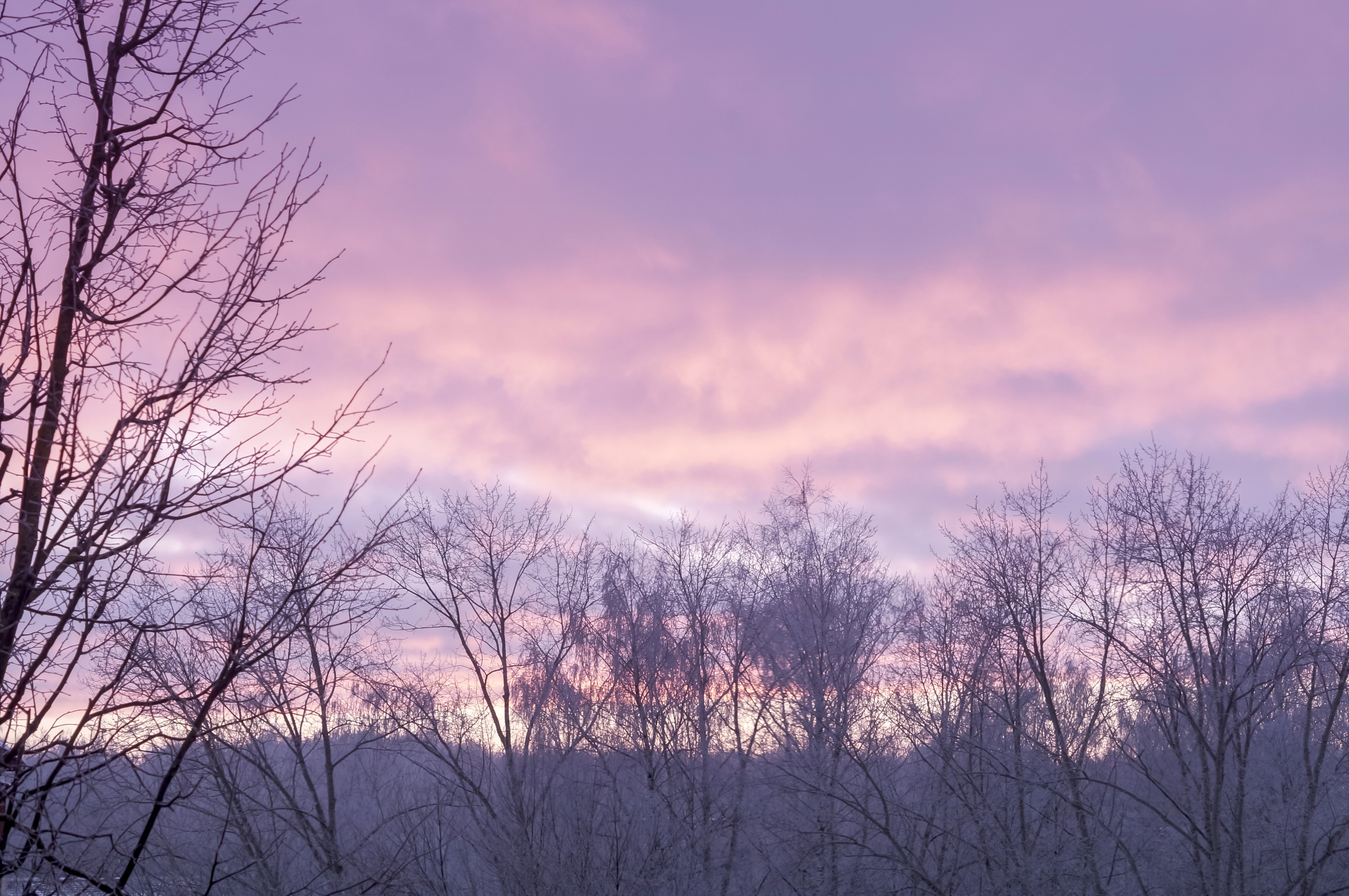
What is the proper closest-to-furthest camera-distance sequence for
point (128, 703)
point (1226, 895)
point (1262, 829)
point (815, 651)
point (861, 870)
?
point (128, 703)
point (1226, 895)
point (1262, 829)
point (861, 870)
point (815, 651)

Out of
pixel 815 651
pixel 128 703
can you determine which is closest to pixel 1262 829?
pixel 815 651

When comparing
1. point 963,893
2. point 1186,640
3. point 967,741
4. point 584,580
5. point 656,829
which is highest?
point 584,580

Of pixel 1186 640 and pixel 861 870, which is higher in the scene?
pixel 1186 640

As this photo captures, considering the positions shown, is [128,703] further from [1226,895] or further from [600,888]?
[1226,895]

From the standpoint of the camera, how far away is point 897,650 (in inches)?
1259

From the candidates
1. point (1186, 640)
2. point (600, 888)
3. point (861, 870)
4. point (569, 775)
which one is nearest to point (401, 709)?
point (569, 775)

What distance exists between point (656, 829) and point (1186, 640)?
44.6ft

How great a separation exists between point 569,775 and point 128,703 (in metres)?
23.1

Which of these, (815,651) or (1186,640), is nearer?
(1186,640)

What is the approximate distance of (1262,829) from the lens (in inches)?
966

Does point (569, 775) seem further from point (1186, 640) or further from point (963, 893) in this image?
point (1186, 640)

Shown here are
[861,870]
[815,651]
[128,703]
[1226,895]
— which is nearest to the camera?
[128,703]

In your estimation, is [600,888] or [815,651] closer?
[600,888]

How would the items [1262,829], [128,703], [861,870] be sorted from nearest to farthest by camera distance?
[128,703] → [1262,829] → [861,870]
